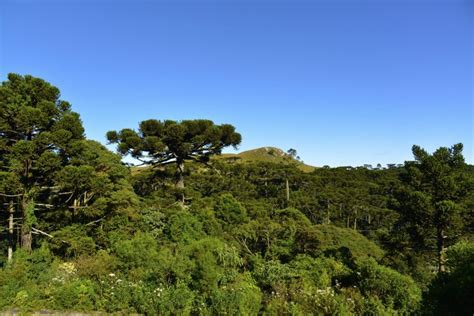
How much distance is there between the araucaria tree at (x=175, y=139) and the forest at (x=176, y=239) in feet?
0.27

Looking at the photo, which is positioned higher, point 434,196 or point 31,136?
point 31,136

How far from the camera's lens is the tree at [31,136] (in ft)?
48.7

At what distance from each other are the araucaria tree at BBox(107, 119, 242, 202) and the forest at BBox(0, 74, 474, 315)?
0.08 metres

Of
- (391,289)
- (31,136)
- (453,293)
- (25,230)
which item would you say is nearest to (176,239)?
(25,230)

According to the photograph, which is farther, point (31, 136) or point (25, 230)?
point (31, 136)

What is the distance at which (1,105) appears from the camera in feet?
49.3

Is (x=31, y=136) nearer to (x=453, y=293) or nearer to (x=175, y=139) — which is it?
(x=175, y=139)

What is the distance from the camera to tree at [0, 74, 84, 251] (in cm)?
1484

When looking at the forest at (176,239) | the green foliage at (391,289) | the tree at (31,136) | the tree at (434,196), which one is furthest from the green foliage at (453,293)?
the tree at (31,136)

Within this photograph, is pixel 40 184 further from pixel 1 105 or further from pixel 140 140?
pixel 140 140

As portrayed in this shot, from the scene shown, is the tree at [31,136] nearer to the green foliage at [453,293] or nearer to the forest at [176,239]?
the forest at [176,239]

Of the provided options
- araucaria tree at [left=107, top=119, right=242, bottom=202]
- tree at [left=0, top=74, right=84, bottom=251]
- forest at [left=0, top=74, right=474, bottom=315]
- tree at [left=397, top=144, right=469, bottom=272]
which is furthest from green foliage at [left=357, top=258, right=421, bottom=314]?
araucaria tree at [left=107, top=119, right=242, bottom=202]

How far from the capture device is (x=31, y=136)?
16109mm

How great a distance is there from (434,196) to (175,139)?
16.1 meters
